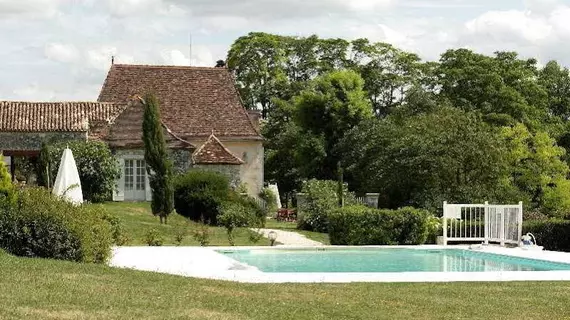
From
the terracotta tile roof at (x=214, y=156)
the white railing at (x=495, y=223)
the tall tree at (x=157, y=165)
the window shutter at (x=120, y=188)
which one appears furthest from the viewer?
the terracotta tile roof at (x=214, y=156)

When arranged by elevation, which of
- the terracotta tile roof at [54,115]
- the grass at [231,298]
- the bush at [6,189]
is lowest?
the grass at [231,298]

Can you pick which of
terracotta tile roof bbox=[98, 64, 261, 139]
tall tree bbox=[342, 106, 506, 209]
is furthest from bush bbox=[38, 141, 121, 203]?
tall tree bbox=[342, 106, 506, 209]

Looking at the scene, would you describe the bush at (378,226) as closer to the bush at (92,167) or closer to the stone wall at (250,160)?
the bush at (92,167)

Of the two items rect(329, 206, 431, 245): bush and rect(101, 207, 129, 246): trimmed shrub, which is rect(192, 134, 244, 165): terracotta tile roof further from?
rect(101, 207, 129, 246): trimmed shrub

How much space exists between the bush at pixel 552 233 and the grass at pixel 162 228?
844 cm

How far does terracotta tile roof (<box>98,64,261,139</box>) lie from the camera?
44.2 meters

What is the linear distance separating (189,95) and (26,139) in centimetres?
995

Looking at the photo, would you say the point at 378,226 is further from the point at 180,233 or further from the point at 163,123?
the point at 163,123

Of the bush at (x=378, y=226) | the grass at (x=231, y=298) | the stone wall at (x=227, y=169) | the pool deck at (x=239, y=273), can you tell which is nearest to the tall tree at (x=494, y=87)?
the stone wall at (x=227, y=169)

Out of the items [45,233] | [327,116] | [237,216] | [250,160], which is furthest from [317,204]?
[327,116]

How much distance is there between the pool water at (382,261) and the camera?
19.8 meters

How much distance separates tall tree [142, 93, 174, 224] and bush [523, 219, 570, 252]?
11914 mm

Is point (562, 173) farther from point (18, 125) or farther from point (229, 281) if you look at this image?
point (229, 281)

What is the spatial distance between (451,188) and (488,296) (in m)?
21.7
